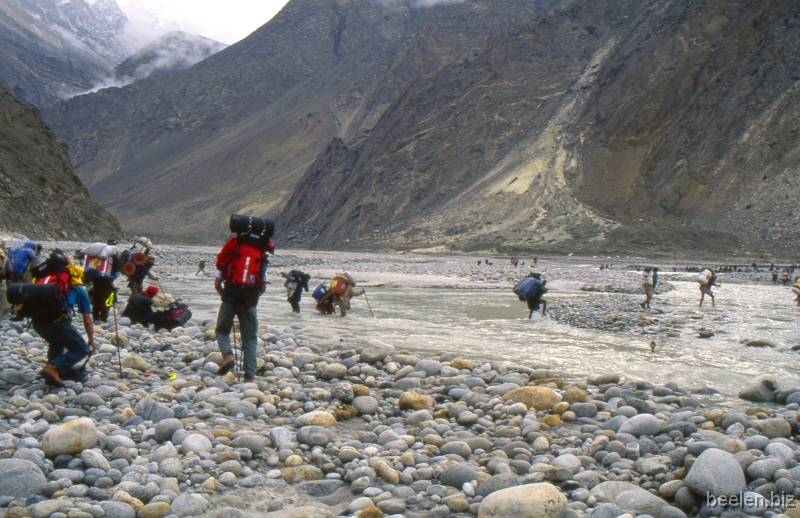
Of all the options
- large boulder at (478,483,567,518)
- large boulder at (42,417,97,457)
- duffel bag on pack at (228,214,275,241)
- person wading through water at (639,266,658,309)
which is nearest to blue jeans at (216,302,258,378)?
duffel bag on pack at (228,214,275,241)

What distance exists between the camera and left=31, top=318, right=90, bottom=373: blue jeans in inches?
231

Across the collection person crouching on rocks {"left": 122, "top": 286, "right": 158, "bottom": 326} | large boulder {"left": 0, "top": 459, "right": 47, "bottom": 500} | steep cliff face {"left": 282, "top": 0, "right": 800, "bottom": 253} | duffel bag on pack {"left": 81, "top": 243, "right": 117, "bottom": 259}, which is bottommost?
large boulder {"left": 0, "top": 459, "right": 47, "bottom": 500}

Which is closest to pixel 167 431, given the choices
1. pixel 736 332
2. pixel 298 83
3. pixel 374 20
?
pixel 736 332

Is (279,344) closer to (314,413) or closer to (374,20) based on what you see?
(314,413)

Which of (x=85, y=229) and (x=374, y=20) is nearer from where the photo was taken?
(x=85, y=229)

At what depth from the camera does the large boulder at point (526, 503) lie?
12.4 ft

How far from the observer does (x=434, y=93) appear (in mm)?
87438

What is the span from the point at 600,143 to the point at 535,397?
215 feet

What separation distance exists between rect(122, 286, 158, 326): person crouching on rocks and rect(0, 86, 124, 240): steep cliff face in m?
32.8

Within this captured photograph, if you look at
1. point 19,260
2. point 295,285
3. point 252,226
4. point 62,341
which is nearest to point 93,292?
point 19,260

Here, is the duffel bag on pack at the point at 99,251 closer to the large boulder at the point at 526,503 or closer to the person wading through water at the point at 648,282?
the large boulder at the point at 526,503

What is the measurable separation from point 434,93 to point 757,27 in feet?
125

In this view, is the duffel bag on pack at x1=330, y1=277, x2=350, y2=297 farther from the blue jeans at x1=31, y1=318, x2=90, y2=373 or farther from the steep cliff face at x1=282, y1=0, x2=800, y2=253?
the steep cliff face at x1=282, y1=0, x2=800, y2=253

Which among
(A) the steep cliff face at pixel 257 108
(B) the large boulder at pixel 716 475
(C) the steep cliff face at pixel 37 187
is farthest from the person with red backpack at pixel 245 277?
(A) the steep cliff face at pixel 257 108
